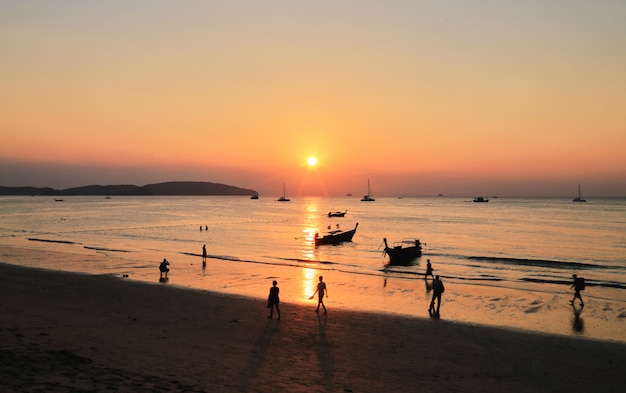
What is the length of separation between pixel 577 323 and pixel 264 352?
15125 millimetres

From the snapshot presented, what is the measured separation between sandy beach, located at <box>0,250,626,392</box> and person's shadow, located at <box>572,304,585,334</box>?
2.06 metres

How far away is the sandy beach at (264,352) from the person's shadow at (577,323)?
2057 mm

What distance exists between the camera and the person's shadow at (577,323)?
772 inches

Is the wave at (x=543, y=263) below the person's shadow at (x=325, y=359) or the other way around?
below

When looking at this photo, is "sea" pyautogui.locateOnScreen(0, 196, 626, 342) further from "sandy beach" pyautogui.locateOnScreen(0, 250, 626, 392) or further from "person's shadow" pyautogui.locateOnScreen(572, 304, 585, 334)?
"sandy beach" pyautogui.locateOnScreen(0, 250, 626, 392)

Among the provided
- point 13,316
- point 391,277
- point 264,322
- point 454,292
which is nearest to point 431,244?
point 391,277

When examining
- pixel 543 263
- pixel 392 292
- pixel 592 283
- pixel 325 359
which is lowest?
pixel 543 263

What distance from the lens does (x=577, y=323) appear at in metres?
20.9

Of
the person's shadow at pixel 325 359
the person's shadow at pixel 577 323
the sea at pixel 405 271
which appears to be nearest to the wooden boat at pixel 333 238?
the sea at pixel 405 271

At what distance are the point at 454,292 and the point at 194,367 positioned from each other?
20.1 metres

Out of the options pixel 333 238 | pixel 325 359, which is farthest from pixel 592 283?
pixel 333 238

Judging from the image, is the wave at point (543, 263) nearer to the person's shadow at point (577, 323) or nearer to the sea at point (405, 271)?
the sea at point (405, 271)

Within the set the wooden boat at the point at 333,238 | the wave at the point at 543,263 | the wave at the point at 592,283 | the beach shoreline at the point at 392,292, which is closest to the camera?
the beach shoreline at the point at 392,292

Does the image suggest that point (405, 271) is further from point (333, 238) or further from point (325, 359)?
point (325, 359)
